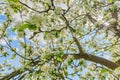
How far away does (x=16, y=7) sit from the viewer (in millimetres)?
6320

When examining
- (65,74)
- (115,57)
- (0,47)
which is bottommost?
(65,74)

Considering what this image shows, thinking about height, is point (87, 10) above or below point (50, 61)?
above

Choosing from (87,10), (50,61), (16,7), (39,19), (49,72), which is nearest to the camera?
(39,19)

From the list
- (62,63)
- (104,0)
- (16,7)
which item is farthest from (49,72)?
(104,0)

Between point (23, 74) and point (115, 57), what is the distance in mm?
5230

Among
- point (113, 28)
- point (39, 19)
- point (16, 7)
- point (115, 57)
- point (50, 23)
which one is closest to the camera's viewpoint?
point (39, 19)

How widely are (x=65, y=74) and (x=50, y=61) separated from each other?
112cm

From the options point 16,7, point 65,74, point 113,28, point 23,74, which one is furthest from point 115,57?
point 16,7

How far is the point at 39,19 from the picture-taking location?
4570mm

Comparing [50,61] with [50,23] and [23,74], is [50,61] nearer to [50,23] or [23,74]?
[23,74]

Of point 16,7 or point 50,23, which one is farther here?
point 50,23

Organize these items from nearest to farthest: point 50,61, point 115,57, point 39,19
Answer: point 39,19
point 50,61
point 115,57

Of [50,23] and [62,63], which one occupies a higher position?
[50,23]

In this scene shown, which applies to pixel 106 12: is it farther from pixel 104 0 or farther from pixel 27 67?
pixel 27 67
